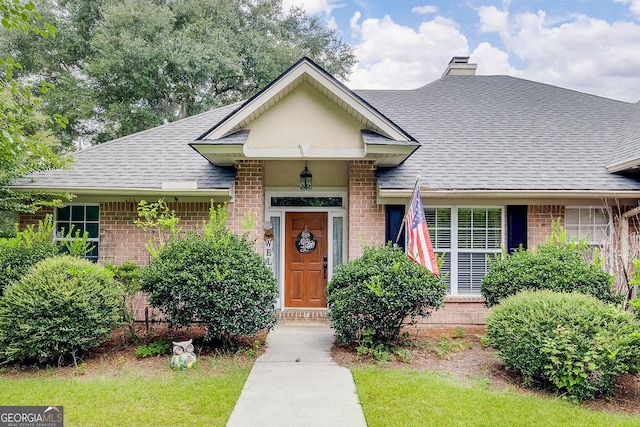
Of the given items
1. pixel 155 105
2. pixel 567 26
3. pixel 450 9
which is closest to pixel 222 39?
pixel 155 105

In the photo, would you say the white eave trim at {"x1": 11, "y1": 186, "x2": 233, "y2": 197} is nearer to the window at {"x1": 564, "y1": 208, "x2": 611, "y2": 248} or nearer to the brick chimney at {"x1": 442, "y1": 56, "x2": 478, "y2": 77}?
the window at {"x1": 564, "y1": 208, "x2": 611, "y2": 248}

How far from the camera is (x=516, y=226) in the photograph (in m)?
8.77

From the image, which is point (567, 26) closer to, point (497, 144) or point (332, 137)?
point (497, 144)

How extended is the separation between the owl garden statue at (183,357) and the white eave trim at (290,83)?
3598 millimetres

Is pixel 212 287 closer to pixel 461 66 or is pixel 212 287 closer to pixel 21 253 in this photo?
pixel 21 253

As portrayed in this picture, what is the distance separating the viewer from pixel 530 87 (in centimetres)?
1302

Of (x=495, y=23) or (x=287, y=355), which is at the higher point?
(x=495, y=23)

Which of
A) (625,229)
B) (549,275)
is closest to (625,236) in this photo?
(625,229)

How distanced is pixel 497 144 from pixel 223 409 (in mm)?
8722

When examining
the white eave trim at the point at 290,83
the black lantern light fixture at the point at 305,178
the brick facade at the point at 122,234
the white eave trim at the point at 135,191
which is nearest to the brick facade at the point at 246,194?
the white eave trim at the point at 135,191

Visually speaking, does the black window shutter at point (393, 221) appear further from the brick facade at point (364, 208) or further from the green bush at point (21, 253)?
the green bush at point (21, 253)

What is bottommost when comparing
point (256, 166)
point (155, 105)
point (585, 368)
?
point (585, 368)

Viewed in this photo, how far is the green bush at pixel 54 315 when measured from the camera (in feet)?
19.3

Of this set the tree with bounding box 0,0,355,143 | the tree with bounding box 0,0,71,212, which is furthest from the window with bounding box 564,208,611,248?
the tree with bounding box 0,0,355,143
